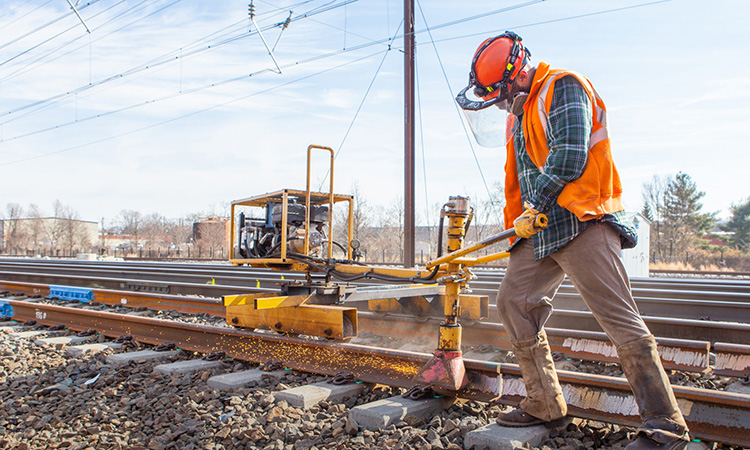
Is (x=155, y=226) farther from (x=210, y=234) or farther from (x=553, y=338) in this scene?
(x=553, y=338)

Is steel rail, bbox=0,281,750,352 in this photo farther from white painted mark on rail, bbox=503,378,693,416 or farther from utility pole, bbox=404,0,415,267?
utility pole, bbox=404,0,415,267

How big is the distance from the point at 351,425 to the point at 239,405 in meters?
0.93

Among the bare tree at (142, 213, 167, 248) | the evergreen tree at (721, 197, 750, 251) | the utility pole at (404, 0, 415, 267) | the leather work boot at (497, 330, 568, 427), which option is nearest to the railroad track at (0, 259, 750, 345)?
the leather work boot at (497, 330, 568, 427)

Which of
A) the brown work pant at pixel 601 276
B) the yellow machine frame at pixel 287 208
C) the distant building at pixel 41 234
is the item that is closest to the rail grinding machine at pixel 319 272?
the yellow machine frame at pixel 287 208

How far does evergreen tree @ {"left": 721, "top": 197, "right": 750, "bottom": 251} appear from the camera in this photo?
49312mm

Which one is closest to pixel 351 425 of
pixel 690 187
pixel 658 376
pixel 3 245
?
pixel 658 376

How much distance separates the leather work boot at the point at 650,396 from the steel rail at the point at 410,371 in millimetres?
478

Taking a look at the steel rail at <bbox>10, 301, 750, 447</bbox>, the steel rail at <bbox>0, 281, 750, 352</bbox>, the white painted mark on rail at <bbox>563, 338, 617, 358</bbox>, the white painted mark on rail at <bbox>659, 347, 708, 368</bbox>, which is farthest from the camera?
the steel rail at <bbox>0, 281, 750, 352</bbox>

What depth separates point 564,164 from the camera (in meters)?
2.57

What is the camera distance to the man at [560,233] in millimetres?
2518

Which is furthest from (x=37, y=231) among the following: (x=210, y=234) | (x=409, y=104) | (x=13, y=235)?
(x=409, y=104)

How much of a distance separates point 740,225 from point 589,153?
191 feet

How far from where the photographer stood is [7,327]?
7434mm

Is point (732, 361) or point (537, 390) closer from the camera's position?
point (537, 390)
